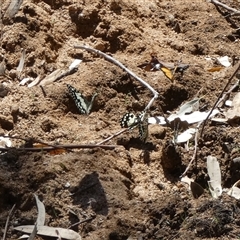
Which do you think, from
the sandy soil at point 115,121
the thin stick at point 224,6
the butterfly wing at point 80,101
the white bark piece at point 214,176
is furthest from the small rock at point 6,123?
the thin stick at point 224,6

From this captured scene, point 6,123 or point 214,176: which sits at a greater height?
point 6,123

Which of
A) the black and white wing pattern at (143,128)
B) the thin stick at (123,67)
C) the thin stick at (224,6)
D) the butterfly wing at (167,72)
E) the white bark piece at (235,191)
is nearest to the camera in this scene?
the white bark piece at (235,191)

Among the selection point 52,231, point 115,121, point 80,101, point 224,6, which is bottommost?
point 52,231

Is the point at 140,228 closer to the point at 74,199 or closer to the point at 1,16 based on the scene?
A: the point at 74,199

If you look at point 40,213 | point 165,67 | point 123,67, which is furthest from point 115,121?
point 40,213

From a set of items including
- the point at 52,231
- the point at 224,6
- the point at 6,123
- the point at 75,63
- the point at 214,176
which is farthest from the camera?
the point at 224,6

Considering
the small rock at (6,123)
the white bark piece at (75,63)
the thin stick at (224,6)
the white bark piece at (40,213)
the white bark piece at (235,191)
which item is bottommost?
the white bark piece at (235,191)

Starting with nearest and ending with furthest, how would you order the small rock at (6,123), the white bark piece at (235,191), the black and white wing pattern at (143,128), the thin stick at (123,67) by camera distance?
the white bark piece at (235,191) → the black and white wing pattern at (143,128) → the small rock at (6,123) → the thin stick at (123,67)

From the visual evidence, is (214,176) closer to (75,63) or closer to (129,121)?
(129,121)

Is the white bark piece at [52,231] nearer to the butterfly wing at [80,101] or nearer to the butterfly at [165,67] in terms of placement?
the butterfly wing at [80,101]
